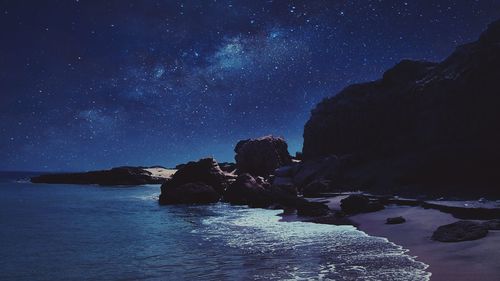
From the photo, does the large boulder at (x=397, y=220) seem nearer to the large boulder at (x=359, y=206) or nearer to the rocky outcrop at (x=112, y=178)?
the large boulder at (x=359, y=206)

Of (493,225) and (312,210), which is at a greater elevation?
(493,225)

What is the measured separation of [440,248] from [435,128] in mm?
26601

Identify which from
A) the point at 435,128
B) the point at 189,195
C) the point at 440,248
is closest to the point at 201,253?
the point at 440,248

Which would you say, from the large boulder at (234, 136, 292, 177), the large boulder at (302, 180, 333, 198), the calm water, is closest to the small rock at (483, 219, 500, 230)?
the calm water

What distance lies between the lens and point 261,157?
211 ft

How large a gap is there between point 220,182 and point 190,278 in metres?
35.5

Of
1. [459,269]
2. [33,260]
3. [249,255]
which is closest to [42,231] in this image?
[33,260]

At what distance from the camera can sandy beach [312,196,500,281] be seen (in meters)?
9.20

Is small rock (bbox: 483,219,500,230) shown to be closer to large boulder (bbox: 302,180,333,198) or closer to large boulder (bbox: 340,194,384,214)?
large boulder (bbox: 340,194,384,214)

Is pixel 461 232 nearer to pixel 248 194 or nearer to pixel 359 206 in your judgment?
pixel 359 206

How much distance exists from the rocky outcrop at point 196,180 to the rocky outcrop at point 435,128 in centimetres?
1472

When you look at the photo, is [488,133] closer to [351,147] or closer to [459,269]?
[351,147]

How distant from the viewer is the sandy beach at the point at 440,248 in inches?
362

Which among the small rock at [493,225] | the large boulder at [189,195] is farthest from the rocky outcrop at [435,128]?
the small rock at [493,225]
